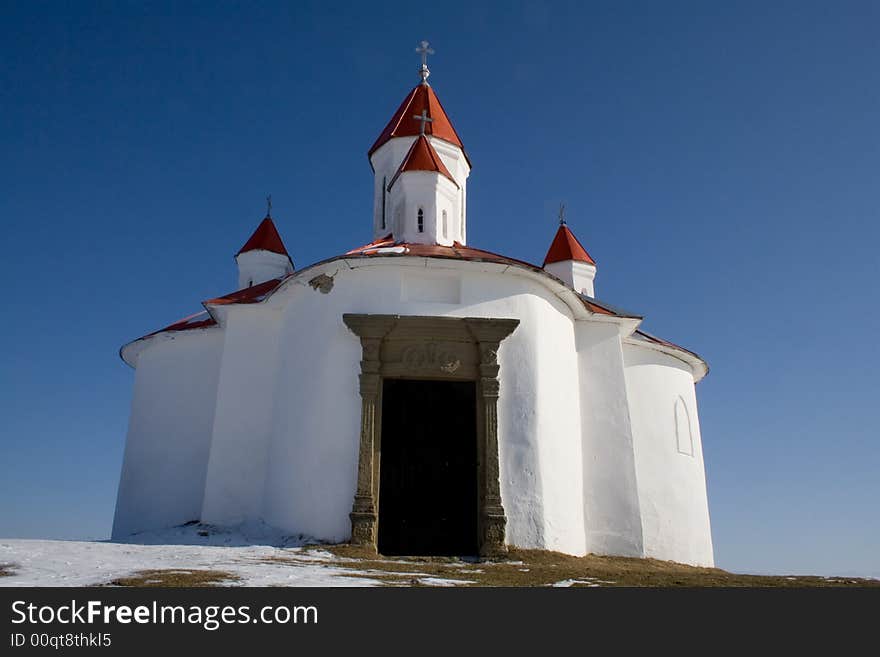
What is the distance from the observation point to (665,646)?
5699mm

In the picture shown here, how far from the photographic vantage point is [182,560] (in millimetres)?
10578

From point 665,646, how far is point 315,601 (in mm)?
2689

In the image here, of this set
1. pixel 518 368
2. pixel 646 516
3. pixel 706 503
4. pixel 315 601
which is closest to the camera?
pixel 315 601

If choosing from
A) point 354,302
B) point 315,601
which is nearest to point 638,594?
point 315,601

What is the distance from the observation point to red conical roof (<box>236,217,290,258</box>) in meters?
22.9

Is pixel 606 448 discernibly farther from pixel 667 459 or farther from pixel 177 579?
pixel 177 579

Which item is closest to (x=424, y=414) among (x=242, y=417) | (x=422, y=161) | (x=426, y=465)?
(x=426, y=465)

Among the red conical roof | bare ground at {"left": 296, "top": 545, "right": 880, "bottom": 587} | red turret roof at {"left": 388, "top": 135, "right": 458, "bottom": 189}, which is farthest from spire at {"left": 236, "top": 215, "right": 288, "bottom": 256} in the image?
bare ground at {"left": 296, "top": 545, "right": 880, "bottom": 587}

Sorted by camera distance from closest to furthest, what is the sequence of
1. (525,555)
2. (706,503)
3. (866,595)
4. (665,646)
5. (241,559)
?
(665,646) < (866,595) < (241,559) < (525,555) < (706,503)

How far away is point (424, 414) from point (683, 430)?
689 cm

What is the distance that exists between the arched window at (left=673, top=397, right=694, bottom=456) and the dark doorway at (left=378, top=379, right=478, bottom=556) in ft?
19.6

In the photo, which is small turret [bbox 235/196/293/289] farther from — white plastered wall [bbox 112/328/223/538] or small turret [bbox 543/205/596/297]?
small turret [bbox 543/205/596/297]

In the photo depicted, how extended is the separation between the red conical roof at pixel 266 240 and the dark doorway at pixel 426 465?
9165mm

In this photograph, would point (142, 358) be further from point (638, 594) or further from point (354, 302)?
point (638, 594)
